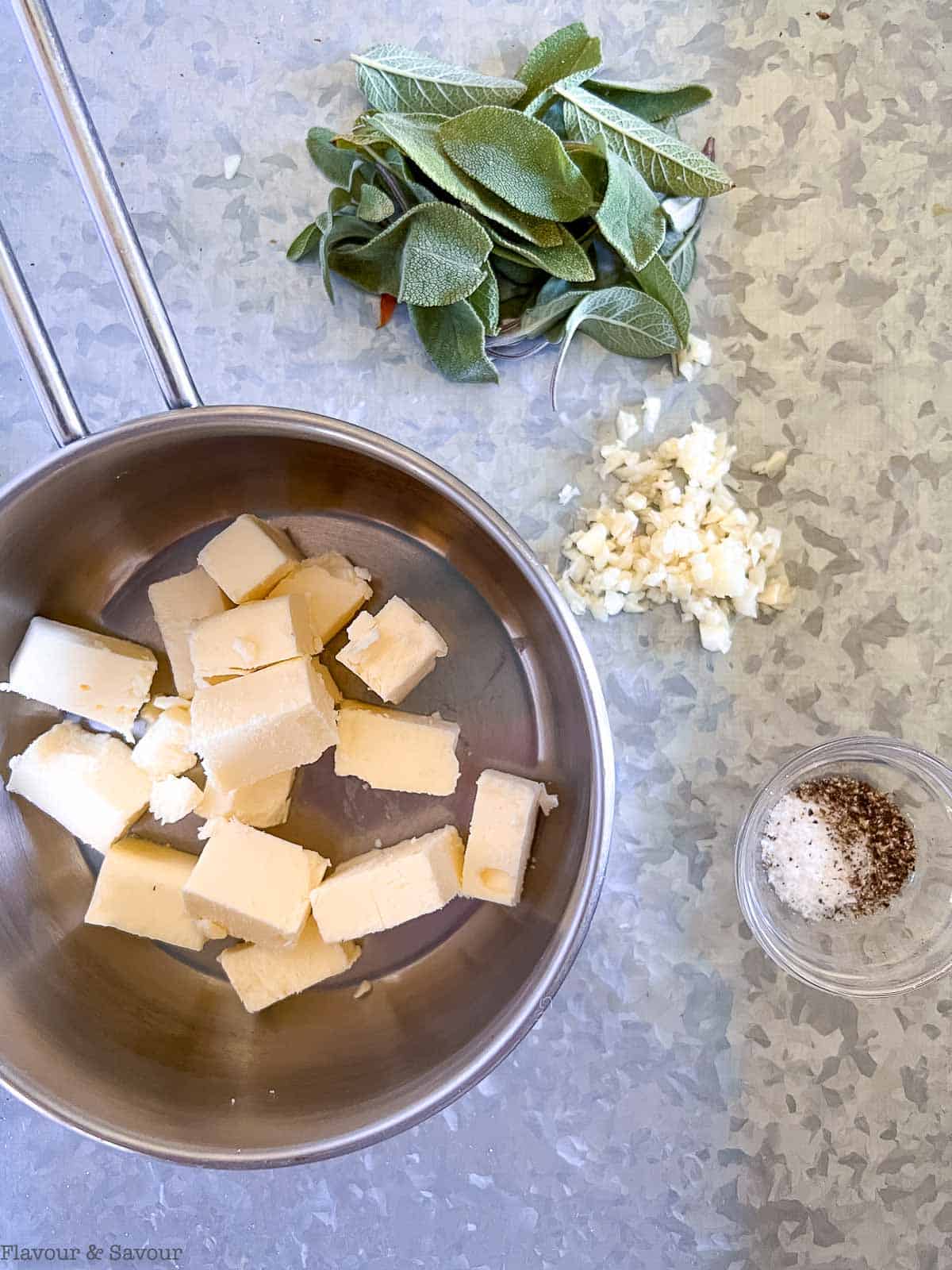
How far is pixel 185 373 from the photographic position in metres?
0.75

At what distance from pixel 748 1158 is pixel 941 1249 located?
20 cm

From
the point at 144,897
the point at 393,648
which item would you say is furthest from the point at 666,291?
the point at 144,897

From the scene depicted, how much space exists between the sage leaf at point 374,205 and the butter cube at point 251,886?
0.56 m

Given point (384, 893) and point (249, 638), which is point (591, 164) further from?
point (384, 893)

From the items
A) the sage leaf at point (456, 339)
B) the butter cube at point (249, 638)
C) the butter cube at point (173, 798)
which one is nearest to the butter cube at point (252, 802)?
the butter cube at point (173, 798)

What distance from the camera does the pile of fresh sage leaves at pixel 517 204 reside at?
822 millimetres

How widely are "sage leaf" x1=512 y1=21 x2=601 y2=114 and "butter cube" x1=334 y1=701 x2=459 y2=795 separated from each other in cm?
56

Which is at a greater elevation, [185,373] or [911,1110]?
[185,373]

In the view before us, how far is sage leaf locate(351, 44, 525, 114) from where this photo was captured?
0.86 metres

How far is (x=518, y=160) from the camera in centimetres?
82

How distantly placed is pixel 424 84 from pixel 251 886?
0.74m

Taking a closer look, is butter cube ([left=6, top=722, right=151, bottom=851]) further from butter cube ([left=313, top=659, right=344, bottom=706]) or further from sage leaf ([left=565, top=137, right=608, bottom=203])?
sage leaf ([left=565, top=137, right=608, bottom=203])

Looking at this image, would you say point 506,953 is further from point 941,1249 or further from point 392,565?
point 941,1249

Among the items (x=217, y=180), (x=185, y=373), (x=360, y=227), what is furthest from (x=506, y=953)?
(x=217, y=180)
